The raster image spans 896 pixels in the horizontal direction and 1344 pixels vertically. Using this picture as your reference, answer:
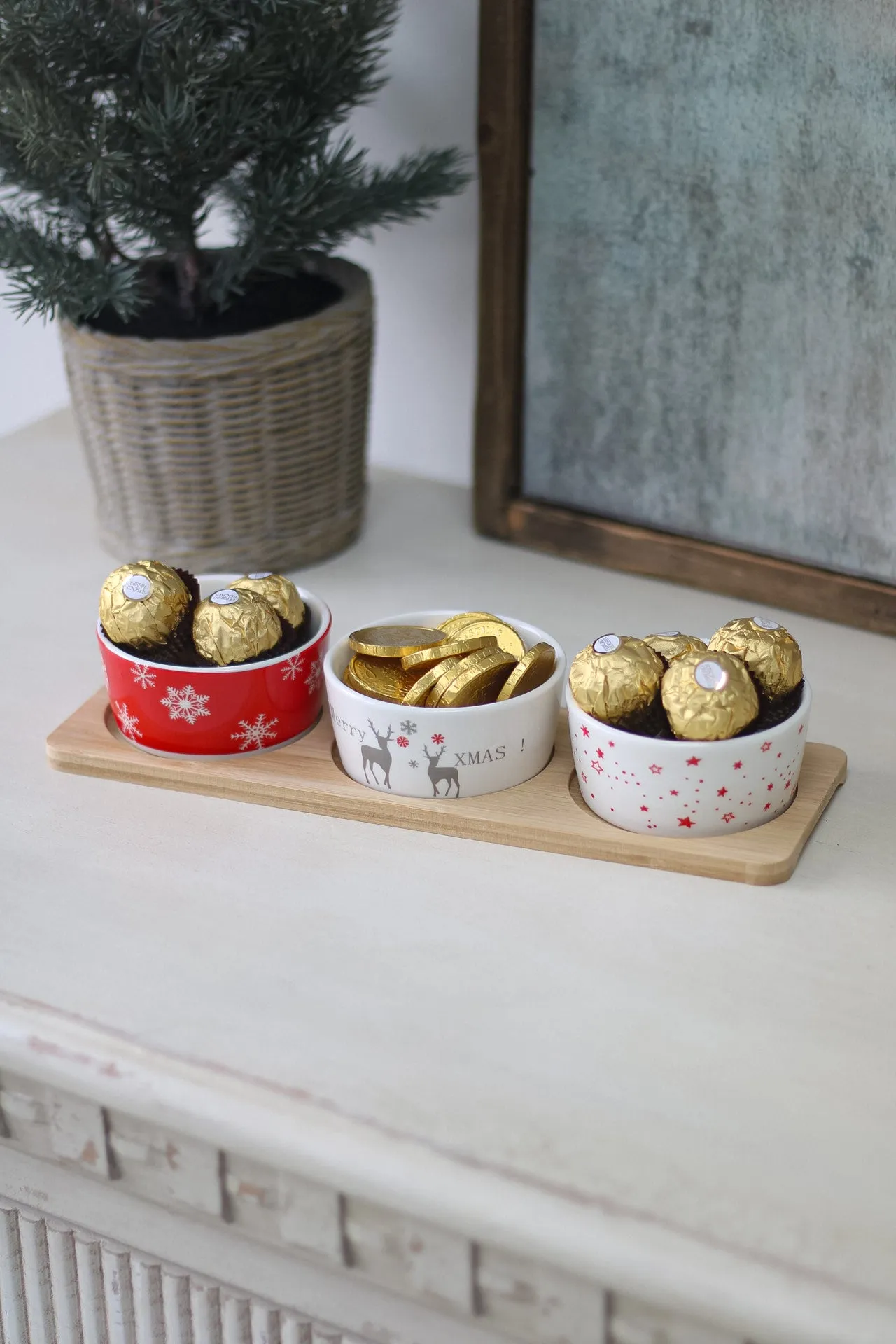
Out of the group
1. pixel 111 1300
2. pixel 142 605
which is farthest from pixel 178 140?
pixel 111 1300

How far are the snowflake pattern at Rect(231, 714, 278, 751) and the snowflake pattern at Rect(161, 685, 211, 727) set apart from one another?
2 cm

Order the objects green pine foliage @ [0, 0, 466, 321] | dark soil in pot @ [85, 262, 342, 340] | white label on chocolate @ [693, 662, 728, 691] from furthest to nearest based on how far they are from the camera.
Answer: dark soil in pot @ [85, 262, 342, 340]
green pine foliage @ [0, 0, 466, 321]
white label on chocolate @ [693, 662, 728, 691]

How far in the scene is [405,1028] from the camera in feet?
1.46

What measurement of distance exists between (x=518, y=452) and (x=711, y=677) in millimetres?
308

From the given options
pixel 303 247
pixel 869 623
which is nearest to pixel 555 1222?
pixel 869 623

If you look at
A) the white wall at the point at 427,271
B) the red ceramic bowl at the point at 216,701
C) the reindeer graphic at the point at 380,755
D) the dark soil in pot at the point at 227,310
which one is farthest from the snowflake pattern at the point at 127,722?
the white wall at the point at 427,271

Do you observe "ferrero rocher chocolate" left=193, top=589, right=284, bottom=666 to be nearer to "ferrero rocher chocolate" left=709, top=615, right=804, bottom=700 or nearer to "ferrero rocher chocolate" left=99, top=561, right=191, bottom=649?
"ferrero rocher chocolate" left=99, top=561, right=191, bottom=649

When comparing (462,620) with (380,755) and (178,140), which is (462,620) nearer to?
(380,755)

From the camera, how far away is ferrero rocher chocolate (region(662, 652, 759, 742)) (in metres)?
0.49

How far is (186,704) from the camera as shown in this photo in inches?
22.3

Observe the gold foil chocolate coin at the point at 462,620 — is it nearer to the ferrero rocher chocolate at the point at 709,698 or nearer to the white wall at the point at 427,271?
the ferrero rocher chocolate at the point at 709,698

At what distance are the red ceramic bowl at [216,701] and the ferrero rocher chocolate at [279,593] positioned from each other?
13mm

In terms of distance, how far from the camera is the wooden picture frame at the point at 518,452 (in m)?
0.68

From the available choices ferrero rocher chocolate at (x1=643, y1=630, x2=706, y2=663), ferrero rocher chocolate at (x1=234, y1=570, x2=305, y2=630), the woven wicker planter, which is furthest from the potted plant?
ferrero rocher chocolate at (x1=643, y1=630, x2=706, y2=663)
